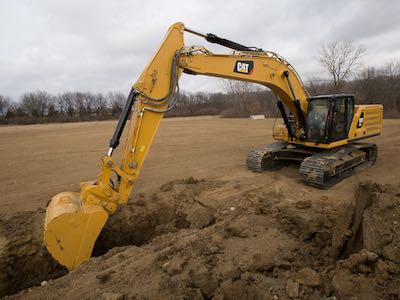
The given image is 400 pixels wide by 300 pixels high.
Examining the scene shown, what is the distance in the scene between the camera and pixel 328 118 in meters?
6.70

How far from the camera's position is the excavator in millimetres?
3887

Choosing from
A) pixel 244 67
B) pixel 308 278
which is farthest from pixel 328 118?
pixel 308 278

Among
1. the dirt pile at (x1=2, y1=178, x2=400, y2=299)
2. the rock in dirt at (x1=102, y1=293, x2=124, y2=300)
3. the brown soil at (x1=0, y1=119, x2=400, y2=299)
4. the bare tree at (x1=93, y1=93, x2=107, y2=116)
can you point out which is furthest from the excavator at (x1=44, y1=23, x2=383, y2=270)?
the bare tree at (x1=93, y1=93, x2=107, y2=116)

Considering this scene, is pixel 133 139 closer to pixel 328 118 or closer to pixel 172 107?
pixel 172 107

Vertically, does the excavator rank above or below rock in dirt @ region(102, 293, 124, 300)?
above

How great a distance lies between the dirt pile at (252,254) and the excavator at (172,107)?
62cm

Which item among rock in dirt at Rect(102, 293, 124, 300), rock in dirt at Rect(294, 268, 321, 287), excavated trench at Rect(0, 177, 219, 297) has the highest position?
rock in dirt at Rect(294, 268, 321, 287)

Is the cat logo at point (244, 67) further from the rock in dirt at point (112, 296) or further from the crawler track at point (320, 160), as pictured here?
the rock in dirt at point (112, 296)

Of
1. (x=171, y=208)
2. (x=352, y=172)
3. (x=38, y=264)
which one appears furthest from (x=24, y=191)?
(x=352, y=172)

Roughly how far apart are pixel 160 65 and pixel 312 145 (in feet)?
14.8

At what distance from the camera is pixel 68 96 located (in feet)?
243

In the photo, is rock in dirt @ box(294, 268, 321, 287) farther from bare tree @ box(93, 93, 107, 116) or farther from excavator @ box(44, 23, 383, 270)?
bare tree @ box(93, 93, 107, 116)

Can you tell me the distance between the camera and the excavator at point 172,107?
3887mm

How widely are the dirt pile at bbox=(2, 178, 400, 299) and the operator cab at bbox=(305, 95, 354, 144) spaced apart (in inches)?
80.0
